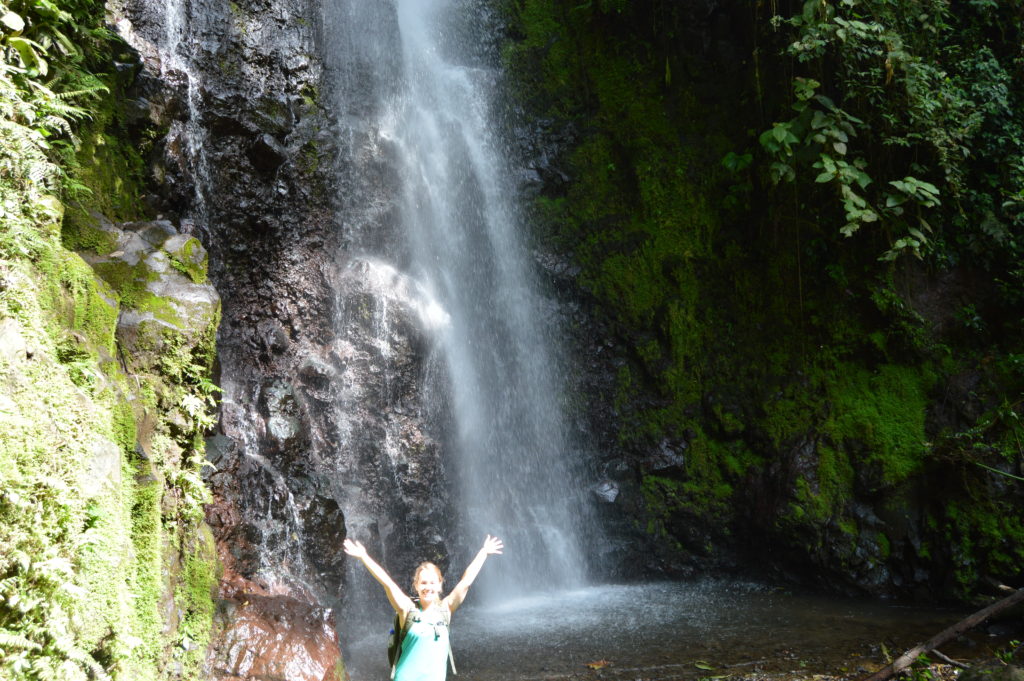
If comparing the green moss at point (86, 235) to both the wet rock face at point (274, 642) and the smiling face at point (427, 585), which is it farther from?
the smiling face at point (427, 585)

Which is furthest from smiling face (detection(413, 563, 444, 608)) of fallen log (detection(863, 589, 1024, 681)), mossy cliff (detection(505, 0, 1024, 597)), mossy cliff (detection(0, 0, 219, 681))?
mossy cliff (detection(505, 0, 1024, 597))

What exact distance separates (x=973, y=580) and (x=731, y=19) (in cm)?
713

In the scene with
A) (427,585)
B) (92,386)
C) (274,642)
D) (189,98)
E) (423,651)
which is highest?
(189,98)

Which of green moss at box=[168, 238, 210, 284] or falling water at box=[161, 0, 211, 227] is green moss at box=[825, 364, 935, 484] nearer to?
green moss at box=[168, 238, 210, 284]

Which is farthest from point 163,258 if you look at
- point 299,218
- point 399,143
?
point 399,143

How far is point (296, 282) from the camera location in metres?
7.55

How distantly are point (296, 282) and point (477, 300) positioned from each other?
7.94 ft

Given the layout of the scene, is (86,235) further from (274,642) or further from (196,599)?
(274,642)

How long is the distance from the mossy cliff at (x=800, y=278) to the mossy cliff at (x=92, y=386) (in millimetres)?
5347

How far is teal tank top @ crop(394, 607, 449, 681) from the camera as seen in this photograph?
2648 mm

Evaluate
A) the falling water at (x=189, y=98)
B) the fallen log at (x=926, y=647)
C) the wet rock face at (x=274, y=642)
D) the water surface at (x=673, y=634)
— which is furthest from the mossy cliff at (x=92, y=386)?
the fallen log at (x=926, y=647)

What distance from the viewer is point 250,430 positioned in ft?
20.8

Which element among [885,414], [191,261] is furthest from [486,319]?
[885,414]

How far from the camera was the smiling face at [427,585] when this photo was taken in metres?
2.83
